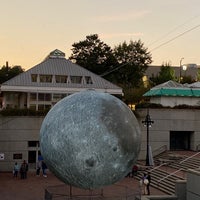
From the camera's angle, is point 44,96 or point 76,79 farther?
point 76,79

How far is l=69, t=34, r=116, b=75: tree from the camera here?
64250 mm

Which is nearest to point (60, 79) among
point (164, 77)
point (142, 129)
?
point (142, 129)

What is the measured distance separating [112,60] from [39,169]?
35.8 metres

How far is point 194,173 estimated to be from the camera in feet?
67.1

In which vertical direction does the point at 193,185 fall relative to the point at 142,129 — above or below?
below

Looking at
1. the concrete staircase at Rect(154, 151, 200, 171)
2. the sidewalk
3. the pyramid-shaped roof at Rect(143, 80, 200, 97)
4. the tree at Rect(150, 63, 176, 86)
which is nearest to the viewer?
the sidewalk

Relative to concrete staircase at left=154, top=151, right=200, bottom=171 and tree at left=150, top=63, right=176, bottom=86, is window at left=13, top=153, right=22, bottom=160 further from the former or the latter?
tree at left=150, top=63, right=176, bottom=86

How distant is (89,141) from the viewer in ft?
35.0

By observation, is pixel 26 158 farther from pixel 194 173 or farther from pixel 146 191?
pixel 194 173

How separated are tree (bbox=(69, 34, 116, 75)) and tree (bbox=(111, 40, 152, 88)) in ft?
7.17

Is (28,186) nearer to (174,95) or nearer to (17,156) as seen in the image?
(17,156)

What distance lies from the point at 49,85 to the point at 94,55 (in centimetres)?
2597

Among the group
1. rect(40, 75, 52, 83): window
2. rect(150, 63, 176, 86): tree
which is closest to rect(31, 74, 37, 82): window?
rect(40, 75, 52, 83): window

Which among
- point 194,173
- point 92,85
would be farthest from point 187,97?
point 194,173
